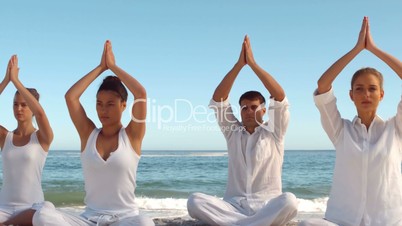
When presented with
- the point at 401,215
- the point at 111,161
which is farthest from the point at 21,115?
the point at 401,215

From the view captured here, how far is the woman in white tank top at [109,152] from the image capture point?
398 centimetres

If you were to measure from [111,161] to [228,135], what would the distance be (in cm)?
169

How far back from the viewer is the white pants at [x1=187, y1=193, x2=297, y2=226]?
4.62 metres

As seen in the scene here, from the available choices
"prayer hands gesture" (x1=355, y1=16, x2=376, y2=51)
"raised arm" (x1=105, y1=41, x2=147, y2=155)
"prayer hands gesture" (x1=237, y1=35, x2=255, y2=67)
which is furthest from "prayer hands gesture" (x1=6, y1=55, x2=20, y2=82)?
"prayer hands gesture" (x1=355, y1=16, x2=376, y2=51)

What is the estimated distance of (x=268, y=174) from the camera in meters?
5.07

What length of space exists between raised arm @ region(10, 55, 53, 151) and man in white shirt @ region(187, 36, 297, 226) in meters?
1.75

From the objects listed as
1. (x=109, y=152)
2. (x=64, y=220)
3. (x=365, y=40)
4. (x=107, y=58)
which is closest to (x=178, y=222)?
(x=109, y=152)

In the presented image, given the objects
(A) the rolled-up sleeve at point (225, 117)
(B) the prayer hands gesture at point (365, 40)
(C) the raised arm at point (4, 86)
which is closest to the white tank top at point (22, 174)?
(C) the raised arm at point (4, 86)

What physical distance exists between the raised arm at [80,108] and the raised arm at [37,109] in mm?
852

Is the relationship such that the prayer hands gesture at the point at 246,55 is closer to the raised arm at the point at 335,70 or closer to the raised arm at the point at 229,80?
the raised arm at the point at 229,80

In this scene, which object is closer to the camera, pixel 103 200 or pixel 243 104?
pixel 103 200

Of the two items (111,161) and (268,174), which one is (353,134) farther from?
(111,161)

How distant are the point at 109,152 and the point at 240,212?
1655 mm

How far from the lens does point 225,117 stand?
5.21m
